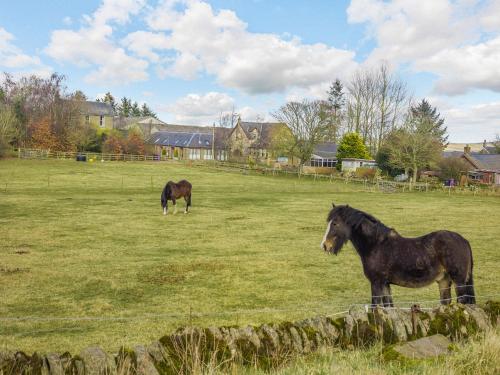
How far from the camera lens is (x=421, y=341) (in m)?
4.76

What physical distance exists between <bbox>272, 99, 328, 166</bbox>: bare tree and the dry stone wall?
58.0 metres

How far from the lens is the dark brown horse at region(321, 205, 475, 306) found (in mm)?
7059

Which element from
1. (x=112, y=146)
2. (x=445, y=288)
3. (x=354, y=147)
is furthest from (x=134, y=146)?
(x=445, y=288)

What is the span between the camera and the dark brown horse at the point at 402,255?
23.2 ft

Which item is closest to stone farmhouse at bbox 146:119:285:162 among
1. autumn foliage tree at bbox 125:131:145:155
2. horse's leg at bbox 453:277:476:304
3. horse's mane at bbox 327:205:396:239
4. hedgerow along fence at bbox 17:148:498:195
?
hedgerow along fence at bbox 17:148:498:195

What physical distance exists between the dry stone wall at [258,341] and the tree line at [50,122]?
236 feet

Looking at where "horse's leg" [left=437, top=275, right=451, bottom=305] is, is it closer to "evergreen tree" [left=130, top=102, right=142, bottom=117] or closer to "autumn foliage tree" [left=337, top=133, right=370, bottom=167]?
"autumn foliage tree" [left=337, top=133, right=370, bottom=167]

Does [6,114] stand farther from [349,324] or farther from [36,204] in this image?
[349,324]

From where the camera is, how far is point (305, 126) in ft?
208

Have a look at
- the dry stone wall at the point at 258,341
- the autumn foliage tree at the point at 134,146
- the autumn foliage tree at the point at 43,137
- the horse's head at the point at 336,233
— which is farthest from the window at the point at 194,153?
the dry stone wall at the point at 258,341

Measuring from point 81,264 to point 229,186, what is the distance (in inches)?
1278

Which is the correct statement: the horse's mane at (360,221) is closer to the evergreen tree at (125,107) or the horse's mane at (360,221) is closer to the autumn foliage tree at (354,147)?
the autumn foliage tree at (354,147)

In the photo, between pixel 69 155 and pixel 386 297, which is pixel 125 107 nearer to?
pixel 69 155

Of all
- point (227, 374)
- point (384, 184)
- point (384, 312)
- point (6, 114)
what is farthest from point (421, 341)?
point (6, 114)
